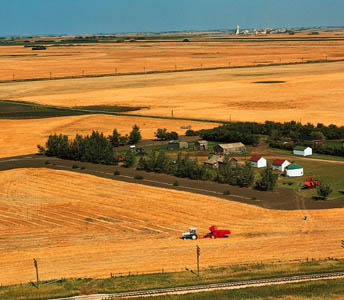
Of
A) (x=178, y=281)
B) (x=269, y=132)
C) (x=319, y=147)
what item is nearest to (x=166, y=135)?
(x=269, y=132)

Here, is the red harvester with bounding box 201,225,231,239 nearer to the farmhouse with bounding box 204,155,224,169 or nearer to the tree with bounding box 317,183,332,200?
the tree with bounding box 317,183,332,200

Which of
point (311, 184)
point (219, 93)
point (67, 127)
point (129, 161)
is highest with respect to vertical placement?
point (219, 93)

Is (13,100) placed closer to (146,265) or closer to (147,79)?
(147,79)

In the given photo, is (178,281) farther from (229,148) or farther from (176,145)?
(176,145)

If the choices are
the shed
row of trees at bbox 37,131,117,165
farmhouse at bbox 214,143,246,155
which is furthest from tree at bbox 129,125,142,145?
the shed

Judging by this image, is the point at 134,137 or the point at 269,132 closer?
the point at 134,137

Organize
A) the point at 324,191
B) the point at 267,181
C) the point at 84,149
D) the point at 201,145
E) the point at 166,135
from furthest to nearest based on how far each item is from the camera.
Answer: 1. the point at 166,135
2. the point at 201,145
3. the point at 84,149
4. the point at 267,181
5. the point at 324,191

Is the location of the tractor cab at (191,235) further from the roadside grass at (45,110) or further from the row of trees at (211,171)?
the roadside grass at (45,110)
